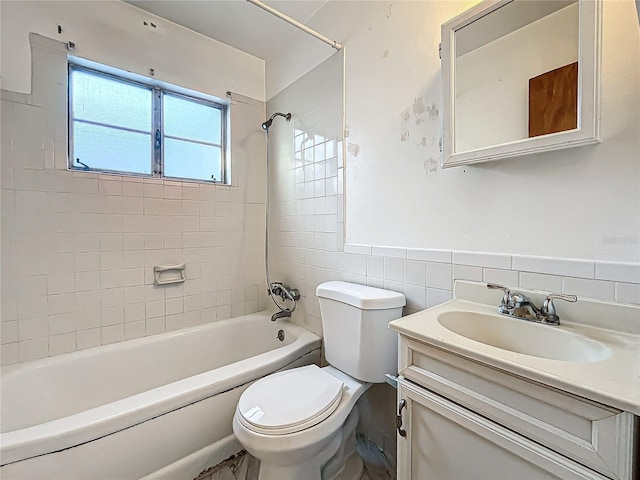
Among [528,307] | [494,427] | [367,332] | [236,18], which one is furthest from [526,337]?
[236,18]

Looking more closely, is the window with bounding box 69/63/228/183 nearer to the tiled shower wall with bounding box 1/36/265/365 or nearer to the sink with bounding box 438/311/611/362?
the tiled shower wall with bounding box 1/36/265/365

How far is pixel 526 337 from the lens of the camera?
907 mm

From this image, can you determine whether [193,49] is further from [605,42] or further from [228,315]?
[605,42]

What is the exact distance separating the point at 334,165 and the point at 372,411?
4.55 feet

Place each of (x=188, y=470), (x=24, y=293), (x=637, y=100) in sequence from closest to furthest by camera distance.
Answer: (x=637, y=100) < (x=188, y=470) < (x=24, y=293)

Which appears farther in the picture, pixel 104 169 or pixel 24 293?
pixel 104 169

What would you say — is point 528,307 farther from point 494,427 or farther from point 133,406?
point 133,406

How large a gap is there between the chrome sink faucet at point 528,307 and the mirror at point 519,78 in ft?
1.47

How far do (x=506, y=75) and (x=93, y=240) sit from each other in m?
2.18

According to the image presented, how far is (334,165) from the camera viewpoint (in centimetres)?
174

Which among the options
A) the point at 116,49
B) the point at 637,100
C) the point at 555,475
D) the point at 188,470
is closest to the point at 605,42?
the point at 637,100

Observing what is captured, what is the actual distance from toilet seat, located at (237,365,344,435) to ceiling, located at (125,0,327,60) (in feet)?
6.91

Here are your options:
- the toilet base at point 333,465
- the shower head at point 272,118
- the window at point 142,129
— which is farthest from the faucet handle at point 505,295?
the window at point 142,129

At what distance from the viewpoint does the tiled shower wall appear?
4.91ft
